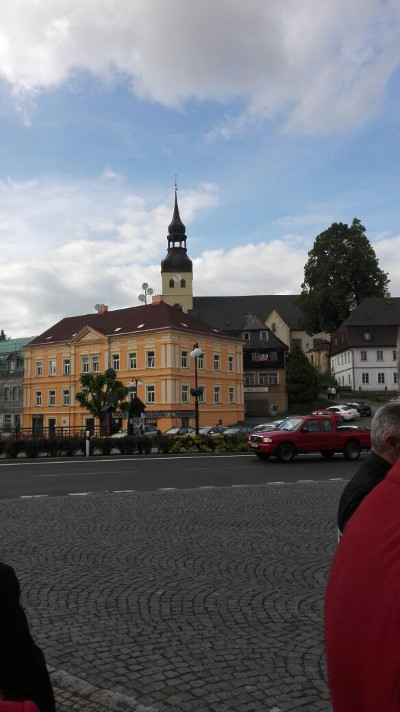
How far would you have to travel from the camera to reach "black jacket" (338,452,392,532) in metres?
3.38

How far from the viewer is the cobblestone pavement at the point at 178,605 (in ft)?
12.2

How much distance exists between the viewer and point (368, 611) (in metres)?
1.35

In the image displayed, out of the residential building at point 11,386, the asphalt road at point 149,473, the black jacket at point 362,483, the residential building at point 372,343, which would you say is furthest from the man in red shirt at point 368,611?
the residential building at point 372,343

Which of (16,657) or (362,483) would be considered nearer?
(16,657)

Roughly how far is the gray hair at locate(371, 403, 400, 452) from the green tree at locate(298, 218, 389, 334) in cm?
6870

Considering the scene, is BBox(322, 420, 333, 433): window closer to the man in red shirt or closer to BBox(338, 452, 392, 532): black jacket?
BBox(338, 452, 392, 532): black jacket

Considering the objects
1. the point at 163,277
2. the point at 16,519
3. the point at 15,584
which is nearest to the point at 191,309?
the point at 163,277

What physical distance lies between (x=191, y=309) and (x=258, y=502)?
270 ft

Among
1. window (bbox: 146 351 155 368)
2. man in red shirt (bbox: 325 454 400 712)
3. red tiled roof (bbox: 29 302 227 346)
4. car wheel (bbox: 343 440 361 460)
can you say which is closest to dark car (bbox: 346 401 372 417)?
red tiled roof (bbox: 29 302 227 346)

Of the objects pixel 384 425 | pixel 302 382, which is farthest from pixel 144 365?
pixel 384 425

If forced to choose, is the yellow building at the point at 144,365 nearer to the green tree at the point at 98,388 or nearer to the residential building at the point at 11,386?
the residential building at the point at 11,386

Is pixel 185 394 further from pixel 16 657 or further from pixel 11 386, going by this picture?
pixel 16 657

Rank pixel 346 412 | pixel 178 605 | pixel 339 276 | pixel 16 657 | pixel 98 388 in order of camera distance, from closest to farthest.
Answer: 1. pixel 16 657
2. pixel 178 605
3. pixel 98 388
4. pixel 346 412
5. pixel 339 276

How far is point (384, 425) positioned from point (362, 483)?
1.18ft
